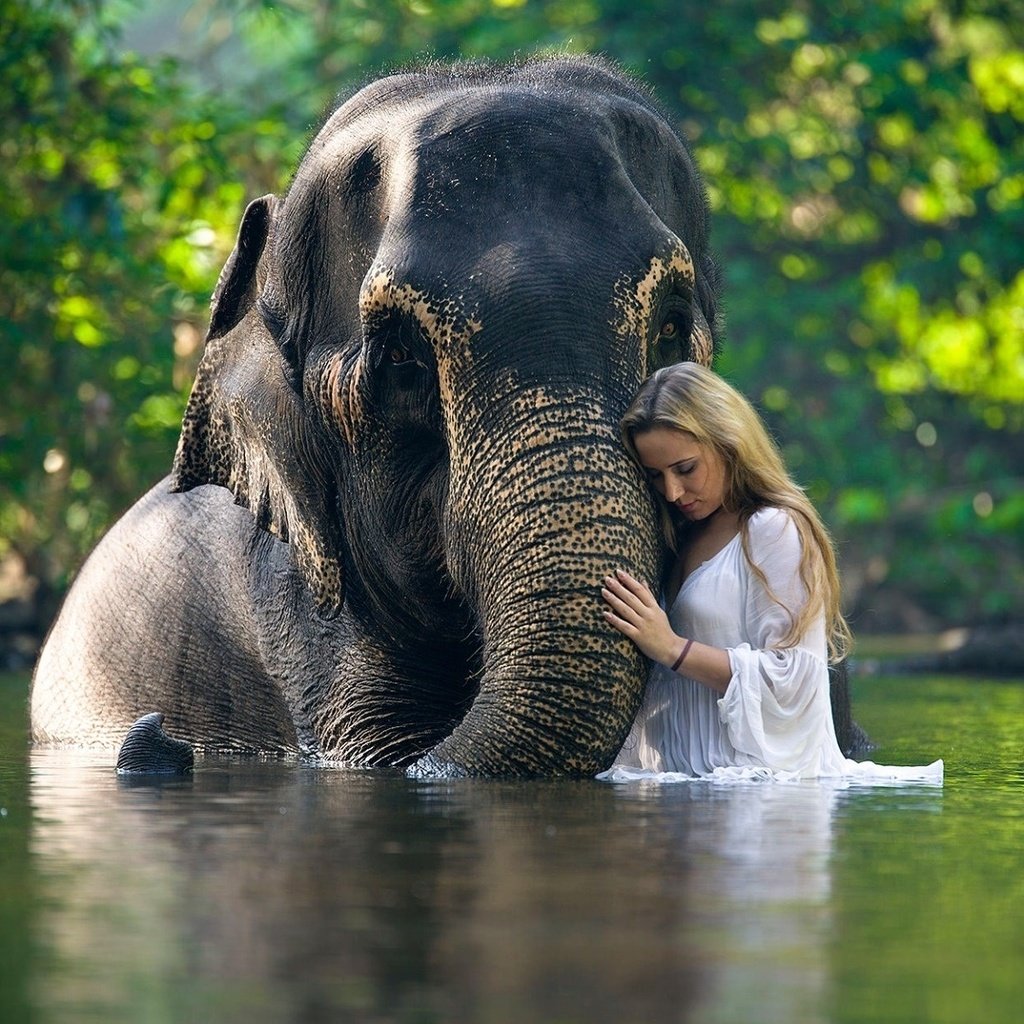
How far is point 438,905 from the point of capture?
12.0ft

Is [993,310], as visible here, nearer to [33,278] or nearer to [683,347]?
[33,278]

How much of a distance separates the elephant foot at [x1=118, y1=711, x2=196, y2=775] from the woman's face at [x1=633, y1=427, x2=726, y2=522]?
4.52ft

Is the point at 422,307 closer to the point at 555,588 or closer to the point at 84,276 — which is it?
the point at 555,588

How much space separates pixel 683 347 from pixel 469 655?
3.58 ft

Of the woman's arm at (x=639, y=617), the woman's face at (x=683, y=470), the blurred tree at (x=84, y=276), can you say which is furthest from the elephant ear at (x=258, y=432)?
the blurred tree at (x=84, y=276)

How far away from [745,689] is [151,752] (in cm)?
148

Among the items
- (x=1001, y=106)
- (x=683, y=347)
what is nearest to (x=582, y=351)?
(x=683, y=347)

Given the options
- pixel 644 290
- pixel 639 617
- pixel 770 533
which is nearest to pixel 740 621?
pixel 770 533

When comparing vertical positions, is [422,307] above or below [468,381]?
above

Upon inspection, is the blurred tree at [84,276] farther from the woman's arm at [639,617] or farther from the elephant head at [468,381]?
the woman's arm at [639,617]

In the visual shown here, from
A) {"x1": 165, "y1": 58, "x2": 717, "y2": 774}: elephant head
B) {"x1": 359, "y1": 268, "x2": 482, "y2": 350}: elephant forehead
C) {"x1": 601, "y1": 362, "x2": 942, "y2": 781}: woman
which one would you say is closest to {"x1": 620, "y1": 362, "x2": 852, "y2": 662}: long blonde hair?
{"x1": 601, "y1": 362, "x2": 942, "y2": 781}: woman

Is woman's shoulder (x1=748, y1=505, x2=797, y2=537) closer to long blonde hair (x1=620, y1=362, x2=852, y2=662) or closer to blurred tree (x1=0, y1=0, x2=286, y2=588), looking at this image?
long blonde hair (x1=620, y1=362, x2=852, y2=662)

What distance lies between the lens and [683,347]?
6.31 meters

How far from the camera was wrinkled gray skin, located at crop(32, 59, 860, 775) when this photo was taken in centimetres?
555
